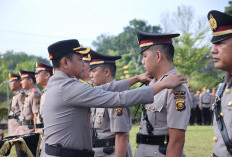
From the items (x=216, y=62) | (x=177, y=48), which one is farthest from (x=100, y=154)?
(x=177, y=48)

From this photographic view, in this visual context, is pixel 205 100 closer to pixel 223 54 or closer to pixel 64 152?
pixel 223 54

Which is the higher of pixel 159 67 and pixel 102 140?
pixel 159 67

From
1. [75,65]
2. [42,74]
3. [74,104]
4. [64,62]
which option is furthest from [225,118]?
[42,74]

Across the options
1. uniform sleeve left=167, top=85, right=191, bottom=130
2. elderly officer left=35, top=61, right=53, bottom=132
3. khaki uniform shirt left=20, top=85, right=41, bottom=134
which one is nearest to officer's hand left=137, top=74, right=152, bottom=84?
uniform sleeve left=167, top=85, right=191, bottom=130

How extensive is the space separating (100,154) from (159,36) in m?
1.96

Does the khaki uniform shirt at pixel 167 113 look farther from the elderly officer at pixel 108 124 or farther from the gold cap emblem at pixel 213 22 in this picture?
the gold cap emblem at pixel 213 22

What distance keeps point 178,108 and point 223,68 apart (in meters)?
0.60

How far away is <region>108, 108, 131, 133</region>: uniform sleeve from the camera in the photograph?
3.88m

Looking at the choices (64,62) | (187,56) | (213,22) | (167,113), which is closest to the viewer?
(213,22)

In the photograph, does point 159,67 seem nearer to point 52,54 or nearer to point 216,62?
point 216,62

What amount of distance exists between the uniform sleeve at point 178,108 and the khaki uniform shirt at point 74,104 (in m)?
0.25

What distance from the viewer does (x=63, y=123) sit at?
3049mm

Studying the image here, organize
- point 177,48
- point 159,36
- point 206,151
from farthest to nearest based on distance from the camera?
point 177,48 → point 206,151 → point 159,36

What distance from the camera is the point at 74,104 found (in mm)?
2994
